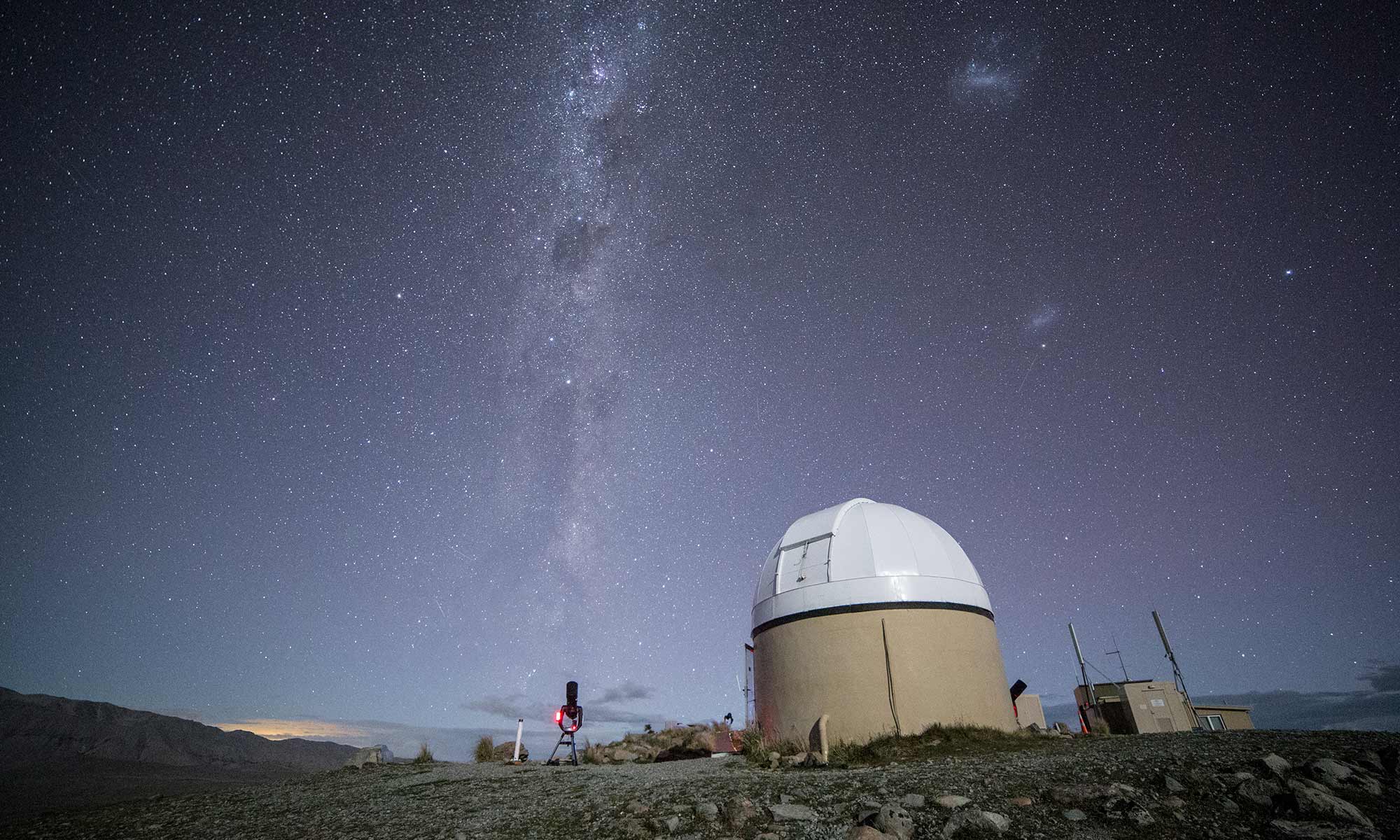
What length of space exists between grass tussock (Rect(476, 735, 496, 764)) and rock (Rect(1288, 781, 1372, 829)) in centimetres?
1515

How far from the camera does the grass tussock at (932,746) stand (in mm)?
10250

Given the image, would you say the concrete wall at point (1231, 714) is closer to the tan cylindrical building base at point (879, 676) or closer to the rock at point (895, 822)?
the tan cylindrical building base at point (879, 676)

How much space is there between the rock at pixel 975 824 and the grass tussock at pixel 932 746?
18.1 ft

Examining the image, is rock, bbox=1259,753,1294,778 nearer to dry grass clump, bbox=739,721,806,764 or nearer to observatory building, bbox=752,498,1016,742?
observatory building, bbox=752,498,1016,742

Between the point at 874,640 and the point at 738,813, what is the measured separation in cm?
792

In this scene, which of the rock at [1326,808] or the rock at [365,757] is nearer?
the rock at [1326,808]

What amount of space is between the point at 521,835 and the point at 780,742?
8303 millimetres

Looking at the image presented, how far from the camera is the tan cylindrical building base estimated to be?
12.0m

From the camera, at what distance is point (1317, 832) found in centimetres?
412

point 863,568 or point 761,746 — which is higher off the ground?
point 863,568

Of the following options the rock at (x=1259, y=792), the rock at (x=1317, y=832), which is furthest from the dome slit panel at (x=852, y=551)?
the rock at (x=1317, y=832)

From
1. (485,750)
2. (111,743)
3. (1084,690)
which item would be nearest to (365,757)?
(485,750)

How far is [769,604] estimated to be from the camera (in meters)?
14.2

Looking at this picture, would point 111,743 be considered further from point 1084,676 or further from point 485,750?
point 1084,676
